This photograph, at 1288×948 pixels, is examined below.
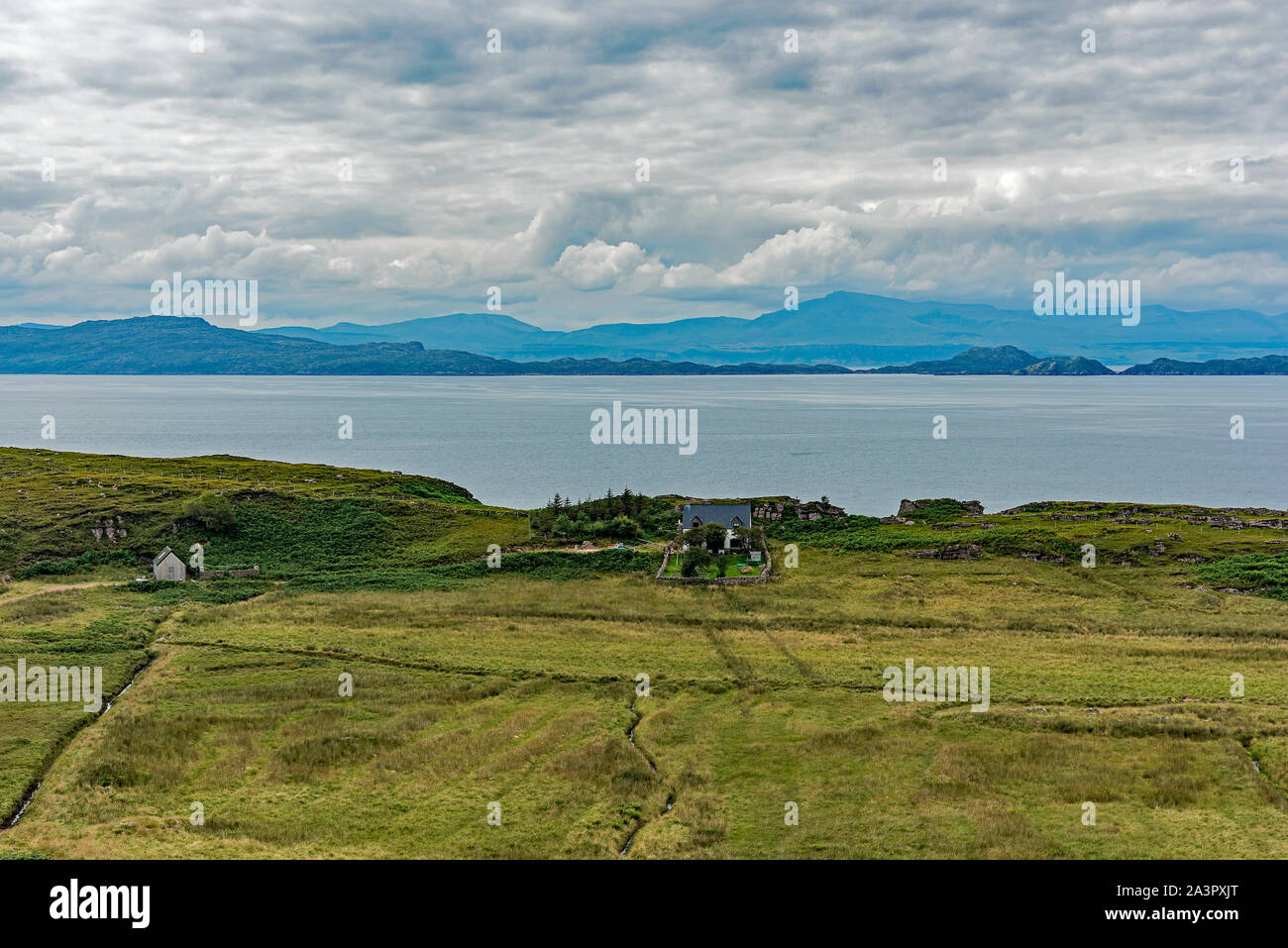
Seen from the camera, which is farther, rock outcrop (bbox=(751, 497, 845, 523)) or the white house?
rock outcrop (bbox=(751, 497, 845, 523))

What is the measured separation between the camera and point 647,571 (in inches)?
2584

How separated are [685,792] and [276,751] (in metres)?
15.2

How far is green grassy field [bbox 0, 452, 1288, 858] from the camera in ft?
86.4

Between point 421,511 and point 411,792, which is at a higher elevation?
point 421,511

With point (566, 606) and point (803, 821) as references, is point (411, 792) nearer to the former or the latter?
point (803, 821)
